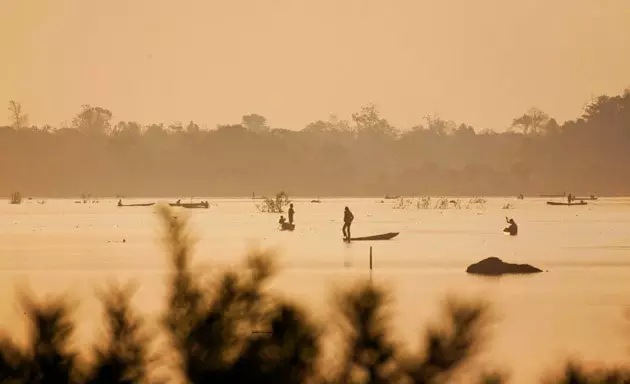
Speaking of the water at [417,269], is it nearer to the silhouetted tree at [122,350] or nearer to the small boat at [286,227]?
the silhouetted tree at [122,350]

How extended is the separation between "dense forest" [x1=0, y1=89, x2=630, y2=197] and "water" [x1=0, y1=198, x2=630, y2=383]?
85.8 meters

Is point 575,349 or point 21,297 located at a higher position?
point 21,297

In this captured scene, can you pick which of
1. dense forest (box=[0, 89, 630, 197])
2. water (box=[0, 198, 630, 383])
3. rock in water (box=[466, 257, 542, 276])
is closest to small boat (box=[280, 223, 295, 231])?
water (box=[0, 198, 630, 383])

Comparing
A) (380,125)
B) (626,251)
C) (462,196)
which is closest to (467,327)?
(626,251)

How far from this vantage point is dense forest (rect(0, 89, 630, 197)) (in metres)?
157

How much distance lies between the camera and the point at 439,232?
2340 inches

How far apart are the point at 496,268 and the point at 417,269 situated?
361 cm

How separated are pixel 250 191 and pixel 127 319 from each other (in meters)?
163

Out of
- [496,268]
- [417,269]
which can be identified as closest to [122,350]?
[496,268]

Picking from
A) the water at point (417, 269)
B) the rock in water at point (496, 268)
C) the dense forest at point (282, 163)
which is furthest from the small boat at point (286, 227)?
the dense forest at point (282, 163)

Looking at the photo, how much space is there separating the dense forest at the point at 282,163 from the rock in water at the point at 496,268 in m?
122

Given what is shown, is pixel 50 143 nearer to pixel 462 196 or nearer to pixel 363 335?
pixel 462 196

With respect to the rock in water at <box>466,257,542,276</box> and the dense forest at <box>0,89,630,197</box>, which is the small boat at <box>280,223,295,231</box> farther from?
the dense forest at <box>0,89,630,197</box>

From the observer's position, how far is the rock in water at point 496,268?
31.6 meters
